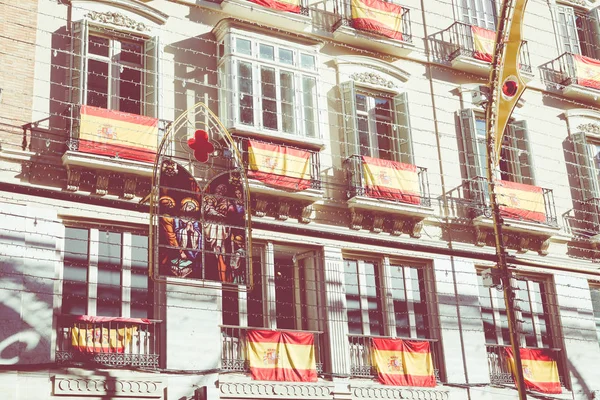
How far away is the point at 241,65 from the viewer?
18719 mm

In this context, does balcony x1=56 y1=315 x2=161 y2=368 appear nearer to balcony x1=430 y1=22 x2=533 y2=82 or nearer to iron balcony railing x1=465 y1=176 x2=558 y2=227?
iron balcony railing x1=465 y1=176 x2=558 y2=227

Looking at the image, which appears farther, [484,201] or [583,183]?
[583,183]

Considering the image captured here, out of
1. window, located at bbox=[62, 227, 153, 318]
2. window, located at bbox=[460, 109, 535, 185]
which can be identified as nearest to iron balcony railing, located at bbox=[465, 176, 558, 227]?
window, located at bbox=[460, 109, 535, 185]

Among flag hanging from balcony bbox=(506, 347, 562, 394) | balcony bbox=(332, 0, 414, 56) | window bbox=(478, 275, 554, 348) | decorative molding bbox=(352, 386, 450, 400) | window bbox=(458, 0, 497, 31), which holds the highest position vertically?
window bbox=(458, 0, 497, 31)

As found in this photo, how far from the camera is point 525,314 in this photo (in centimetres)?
2095

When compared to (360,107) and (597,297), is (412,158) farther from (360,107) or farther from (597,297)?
(597,297)

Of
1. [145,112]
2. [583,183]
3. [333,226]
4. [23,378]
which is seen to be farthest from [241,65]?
[583,183]

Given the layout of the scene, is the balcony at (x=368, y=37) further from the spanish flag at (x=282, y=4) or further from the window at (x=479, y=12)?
the window at (x=479, y=12)

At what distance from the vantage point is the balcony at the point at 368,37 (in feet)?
67.4

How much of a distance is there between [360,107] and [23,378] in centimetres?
1025

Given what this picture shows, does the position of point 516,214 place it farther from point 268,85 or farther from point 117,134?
point 117,134

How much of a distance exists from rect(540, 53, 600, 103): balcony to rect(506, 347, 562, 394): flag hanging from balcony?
24.7 feet

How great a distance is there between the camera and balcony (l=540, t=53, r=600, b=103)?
2358 centimetres

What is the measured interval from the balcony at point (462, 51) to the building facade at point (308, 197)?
0.06m
